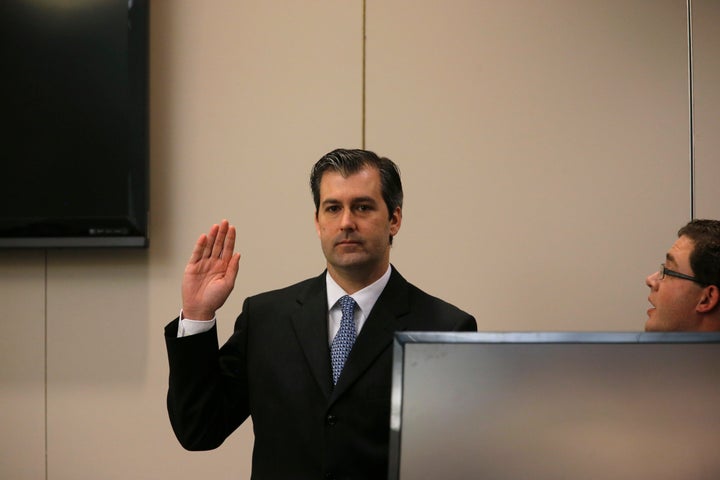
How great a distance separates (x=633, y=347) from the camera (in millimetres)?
808

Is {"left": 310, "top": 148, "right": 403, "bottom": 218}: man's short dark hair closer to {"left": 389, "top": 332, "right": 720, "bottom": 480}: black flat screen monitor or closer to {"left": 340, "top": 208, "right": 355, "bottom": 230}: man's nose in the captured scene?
{"left": 340, "top": 208, "right": 355, "bottom": 230}: man's nose

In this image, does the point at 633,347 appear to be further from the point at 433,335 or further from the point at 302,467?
the point at 302,467

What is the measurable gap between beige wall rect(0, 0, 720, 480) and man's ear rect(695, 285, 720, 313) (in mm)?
999

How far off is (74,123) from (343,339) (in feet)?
5.27

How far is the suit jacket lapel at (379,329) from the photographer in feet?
5.24

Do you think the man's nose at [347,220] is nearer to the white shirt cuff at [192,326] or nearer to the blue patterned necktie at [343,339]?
the blue patterned necktie at [343,339]

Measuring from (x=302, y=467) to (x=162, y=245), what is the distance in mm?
1421

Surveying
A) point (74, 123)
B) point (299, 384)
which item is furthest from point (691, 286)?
point (74, 123)

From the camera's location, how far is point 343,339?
1684mm

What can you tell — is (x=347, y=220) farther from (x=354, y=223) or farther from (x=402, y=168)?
(x=402, y=168)

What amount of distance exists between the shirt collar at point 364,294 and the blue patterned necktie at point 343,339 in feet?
0.05

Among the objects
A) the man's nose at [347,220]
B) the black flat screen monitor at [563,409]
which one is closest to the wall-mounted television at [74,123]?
the man's nose at [347,220]

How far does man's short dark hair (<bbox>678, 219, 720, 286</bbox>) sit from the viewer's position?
5.65ft

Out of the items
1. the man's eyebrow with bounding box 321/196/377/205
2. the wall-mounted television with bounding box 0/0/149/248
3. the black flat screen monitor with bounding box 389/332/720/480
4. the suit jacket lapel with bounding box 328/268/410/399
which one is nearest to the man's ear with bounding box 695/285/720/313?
the suit jacket lapel with bounding box 328/268/410/399
